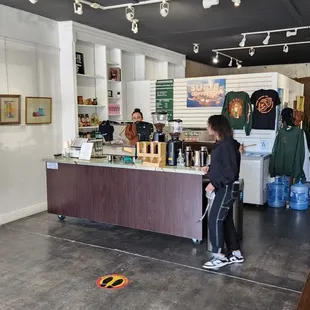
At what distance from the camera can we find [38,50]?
18.7 feet

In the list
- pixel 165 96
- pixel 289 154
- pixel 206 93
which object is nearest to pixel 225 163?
pixel 289 154

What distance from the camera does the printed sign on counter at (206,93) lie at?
687 centimetres

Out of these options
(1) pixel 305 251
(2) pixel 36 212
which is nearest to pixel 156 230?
(1) pixel 305 251

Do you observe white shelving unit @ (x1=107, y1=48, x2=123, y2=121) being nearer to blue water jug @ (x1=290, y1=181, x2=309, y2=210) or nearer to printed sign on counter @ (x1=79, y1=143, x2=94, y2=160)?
printed sign on counter @ (x1=79, y1=143, x2=94, y2=160)

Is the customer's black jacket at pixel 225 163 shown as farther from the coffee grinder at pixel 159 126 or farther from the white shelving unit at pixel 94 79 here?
the white shelving unit at pixel 94 79

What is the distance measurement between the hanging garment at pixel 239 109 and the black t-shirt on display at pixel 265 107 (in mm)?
103

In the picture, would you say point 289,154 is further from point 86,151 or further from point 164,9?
point 86,151

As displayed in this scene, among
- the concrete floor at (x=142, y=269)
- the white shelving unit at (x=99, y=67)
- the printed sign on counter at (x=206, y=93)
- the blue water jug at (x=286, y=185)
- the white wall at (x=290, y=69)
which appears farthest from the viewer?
the white wall at (x=290, y=69)

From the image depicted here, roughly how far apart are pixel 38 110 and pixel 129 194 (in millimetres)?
2203

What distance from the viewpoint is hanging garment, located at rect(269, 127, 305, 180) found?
6.09 meters

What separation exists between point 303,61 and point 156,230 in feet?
27.6

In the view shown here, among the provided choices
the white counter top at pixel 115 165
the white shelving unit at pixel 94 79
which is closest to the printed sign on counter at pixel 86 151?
the white counter top at pixel 115 165

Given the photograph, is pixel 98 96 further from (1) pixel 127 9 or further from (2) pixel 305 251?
(2) pixel 305 251

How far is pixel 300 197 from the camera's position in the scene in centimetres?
589
